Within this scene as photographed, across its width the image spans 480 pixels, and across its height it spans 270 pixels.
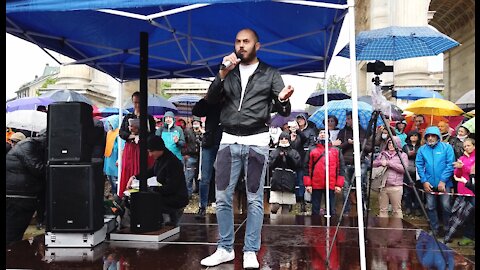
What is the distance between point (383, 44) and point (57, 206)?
17.9 ft

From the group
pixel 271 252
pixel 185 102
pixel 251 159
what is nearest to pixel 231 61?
pixel 251 159

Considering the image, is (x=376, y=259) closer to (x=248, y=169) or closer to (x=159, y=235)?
(x=248, y=169)

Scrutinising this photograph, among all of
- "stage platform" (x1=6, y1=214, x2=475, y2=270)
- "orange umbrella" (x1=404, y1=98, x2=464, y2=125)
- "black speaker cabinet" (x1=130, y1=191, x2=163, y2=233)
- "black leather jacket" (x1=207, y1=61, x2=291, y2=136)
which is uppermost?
"orange umbrella" (x1=404, y1=98, x2=464, y2=125)

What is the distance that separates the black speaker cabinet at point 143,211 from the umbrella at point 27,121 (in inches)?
180

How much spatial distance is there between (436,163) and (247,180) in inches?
204

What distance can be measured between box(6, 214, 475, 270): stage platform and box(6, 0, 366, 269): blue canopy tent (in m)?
1.51

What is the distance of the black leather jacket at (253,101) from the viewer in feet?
13.9

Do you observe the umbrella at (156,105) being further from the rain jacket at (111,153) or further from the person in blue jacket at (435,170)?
the person in blue jacket at (435,170)

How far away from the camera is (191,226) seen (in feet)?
21.7

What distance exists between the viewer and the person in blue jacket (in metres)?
8.23

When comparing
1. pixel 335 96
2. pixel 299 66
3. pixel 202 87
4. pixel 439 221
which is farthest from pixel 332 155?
pixel 202 87

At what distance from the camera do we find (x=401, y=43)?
7.84m

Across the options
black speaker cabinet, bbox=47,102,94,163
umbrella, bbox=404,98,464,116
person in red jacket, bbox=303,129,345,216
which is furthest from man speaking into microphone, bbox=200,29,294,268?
umbrella, bbox=404,98,464,116

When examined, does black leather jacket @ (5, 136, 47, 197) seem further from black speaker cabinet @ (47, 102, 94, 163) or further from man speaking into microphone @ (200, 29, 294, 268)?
man speaking into microphone @ (200, 29, 294, 268)
